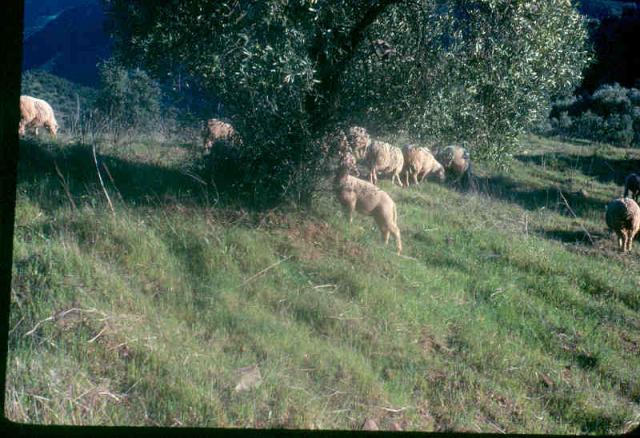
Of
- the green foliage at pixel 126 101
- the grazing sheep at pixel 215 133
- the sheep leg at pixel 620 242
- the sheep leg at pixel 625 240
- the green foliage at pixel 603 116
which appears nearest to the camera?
the grazing sheep at pixel 215 133

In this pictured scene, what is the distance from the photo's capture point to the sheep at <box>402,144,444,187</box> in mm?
10555

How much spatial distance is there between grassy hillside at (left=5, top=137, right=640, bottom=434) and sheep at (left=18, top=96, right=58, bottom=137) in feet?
4.58

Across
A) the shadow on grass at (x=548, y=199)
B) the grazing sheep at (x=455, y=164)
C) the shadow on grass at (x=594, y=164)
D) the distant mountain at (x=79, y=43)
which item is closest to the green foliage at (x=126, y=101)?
the distant mountain at (x=79, y=43)

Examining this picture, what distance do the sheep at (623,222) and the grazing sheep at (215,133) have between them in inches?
258

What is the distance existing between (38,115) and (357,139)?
5856 millimetres

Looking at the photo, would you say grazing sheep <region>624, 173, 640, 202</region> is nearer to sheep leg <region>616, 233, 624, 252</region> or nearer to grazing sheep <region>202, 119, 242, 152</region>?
sheep leg <region>616, 233, 624, 252</region>

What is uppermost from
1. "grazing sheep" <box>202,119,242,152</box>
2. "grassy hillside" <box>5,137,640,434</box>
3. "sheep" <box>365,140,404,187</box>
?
"grazing sheep" <box>202,119,242,152</box>

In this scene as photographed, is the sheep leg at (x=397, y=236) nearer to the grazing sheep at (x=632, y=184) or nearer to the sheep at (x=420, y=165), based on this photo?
the sheep at (x=420, y=165)

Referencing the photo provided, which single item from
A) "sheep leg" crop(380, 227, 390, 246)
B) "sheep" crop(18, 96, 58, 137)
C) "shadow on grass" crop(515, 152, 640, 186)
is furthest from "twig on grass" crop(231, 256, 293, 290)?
"shadow on grass" crop(515, 152, 640, 186)

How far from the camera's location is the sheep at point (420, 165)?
10.6 meters

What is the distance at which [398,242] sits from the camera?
7176mm

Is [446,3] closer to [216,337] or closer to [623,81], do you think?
[216,337]

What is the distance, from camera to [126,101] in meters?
12.0

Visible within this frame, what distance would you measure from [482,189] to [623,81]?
4.74m
